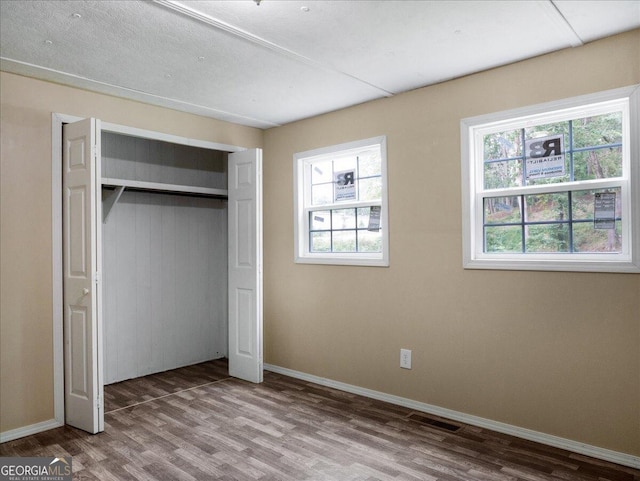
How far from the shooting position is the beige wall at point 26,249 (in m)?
3.11

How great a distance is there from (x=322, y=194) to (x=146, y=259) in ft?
6.28

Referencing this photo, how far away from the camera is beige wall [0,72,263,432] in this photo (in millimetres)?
3107

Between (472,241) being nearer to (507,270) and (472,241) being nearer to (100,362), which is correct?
(507,270)

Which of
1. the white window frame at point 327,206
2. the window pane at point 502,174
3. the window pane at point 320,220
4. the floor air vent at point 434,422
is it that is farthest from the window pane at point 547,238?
the window pane at point 320,220

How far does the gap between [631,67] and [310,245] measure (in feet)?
9.36

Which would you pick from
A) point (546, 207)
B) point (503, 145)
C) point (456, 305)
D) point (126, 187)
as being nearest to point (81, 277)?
point (126, 187)

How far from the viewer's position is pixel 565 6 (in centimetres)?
229

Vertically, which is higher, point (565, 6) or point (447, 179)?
point (565, 6)

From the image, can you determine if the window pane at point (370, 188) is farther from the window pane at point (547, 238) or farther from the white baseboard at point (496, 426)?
the white baseboard at point (496, 426)

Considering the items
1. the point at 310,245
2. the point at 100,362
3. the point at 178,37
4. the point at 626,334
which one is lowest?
the point at 100,362

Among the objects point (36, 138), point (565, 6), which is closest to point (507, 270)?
point (565, 6)

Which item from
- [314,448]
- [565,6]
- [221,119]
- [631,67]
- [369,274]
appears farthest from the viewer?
[221,119]

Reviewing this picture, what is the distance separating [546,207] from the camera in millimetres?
2988

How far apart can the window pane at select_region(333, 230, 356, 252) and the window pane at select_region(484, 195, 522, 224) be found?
1246 millimetres
